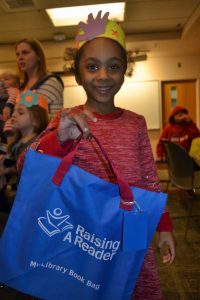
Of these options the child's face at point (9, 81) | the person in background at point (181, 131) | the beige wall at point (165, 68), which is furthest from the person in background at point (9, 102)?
the beige wall at point (165, 68)

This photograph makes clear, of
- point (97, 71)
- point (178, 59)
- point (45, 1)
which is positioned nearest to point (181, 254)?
point (97, 71)


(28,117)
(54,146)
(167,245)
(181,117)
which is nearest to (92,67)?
(54,146)

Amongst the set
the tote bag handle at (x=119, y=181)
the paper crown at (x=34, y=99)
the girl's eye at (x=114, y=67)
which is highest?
the girl's eye at (x=114, y=67)

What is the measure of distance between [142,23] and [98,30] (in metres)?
4.70

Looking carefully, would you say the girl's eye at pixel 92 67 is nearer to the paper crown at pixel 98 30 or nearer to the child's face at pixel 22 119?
the paper crown at pixel 98 30

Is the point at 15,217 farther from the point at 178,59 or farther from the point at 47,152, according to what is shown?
the point at 178,59

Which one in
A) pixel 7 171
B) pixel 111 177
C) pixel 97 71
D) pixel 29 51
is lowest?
pixel 7 171

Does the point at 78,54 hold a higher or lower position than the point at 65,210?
higher

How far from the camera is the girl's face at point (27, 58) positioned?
1670 mm

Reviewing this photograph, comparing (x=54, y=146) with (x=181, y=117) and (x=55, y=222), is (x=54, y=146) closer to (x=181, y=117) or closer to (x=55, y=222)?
(x=55, y=222)

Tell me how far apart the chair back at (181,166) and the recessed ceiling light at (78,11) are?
2.33 metres

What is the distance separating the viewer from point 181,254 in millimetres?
2336

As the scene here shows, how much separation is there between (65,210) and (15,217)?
0.13 meters

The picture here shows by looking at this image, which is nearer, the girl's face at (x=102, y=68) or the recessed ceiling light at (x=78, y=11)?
the girl's face at (x=102, y=68)
